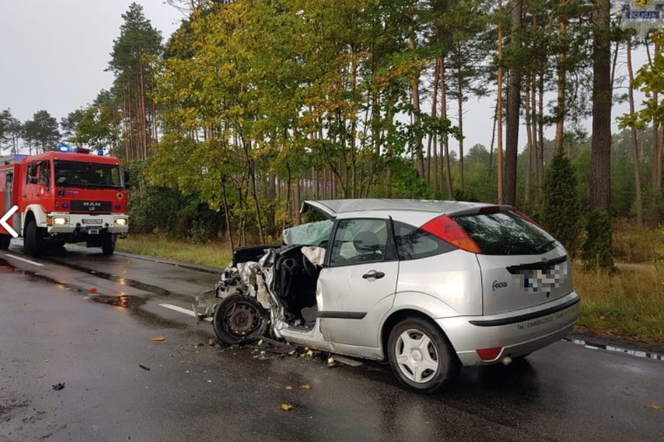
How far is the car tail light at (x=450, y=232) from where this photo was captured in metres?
3.93

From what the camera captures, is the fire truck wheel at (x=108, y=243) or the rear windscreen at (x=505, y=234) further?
the fire truck wheel at (x=108, y=243)

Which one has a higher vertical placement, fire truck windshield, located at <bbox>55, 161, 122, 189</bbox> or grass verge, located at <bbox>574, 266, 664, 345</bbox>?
fire truck windshield, located at <bbox>55, 161, 122, 189</bbox>

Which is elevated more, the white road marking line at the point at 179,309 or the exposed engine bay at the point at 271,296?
the exposed engine bay at the point at 271,296

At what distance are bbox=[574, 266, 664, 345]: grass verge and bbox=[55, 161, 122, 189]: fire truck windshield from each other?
1286cm

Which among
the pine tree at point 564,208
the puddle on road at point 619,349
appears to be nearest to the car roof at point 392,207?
the puddle on road at point 619,349

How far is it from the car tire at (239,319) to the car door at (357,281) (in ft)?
3.99

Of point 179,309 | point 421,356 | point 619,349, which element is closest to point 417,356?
point 421,356

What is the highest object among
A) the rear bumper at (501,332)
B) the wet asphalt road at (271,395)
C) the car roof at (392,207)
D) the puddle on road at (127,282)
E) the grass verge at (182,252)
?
the car roof at (392,207)

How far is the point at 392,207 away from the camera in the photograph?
15.2ft

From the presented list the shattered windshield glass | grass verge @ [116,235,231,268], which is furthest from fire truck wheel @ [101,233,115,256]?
the shattered windshield glass

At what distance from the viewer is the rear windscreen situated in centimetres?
401

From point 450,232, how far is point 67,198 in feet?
42.8

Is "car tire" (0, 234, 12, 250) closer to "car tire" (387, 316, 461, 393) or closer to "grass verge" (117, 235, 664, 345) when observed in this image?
"car tire" (387, 316, 461, 393)

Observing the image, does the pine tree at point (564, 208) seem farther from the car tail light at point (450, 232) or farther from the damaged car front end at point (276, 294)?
the car tail light at point (450, 232)
